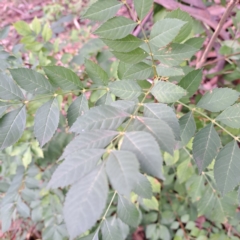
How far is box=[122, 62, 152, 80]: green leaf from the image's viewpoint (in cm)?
81

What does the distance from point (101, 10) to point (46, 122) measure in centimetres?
35

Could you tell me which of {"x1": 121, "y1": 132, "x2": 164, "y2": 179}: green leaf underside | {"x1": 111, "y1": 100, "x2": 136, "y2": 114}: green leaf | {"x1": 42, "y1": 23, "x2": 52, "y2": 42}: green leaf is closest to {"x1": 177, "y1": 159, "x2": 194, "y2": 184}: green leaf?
{"x1": 111, "y1": 100, "x2": 136, "y2": 114}: green leaf

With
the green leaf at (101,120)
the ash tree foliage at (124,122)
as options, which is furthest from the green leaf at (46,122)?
the green leaf at (101,120)

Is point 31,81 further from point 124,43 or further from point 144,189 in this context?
point 144,189

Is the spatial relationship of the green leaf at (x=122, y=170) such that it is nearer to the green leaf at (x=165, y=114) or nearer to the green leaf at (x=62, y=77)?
the green leaf at (x=165, y=114)

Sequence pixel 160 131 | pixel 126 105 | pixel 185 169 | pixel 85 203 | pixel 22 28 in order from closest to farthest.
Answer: pixel 85 203 → pixel 160 131 → pixel 126 105 → pixel 185 169 → pixel 22 28

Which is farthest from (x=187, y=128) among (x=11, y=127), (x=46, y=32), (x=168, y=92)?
(x=46, y=32)

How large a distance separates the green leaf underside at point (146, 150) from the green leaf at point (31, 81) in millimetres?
417

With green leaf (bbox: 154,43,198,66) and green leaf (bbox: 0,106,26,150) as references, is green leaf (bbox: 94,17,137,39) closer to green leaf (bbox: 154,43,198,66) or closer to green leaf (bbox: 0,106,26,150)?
green leaf (bbox: 154,43,198,66)

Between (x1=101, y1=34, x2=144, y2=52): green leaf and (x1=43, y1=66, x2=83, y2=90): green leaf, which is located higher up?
(x1=101, y1=34, x2=144, y2=52): green leaf

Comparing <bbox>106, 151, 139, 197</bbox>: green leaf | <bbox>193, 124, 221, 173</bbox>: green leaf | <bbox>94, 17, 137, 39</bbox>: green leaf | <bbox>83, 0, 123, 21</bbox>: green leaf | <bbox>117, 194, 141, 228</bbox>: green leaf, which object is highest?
<bbox>83, 0, 123, 21</bbox>: green leaf

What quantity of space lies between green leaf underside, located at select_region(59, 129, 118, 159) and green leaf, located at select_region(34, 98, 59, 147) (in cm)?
23

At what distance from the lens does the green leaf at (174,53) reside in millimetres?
787

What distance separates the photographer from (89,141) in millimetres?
525
